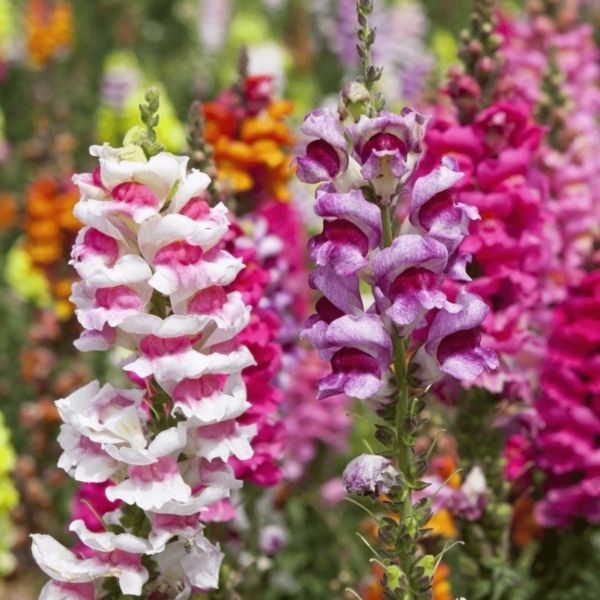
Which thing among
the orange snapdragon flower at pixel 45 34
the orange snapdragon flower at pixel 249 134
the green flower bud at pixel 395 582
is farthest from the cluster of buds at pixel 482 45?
the orange snapdragon flower at pixel 45 34

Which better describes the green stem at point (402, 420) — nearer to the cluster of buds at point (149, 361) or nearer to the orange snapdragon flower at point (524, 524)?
the cluster of buds at point (149, 361)

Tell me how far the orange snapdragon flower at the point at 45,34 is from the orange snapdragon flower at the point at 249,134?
5846mm

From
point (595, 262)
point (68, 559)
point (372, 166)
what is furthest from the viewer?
point (595, 262)

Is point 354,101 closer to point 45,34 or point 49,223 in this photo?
point 49,223

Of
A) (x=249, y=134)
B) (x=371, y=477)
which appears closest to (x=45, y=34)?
(x=249, y=134)

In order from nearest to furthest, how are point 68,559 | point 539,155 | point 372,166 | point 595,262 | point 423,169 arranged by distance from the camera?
1. point 372,166
2. point 68,559
3. point 423,169
4. point 595,262
5. point 539,155

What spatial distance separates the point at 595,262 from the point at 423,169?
2.29 ft

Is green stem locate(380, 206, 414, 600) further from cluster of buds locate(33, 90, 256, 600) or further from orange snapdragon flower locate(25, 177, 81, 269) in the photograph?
orange snapdragon flower locate(25, 177, 81, 269)

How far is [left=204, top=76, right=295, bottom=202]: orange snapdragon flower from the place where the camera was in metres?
3.54

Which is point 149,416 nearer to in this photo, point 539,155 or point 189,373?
point 189,373

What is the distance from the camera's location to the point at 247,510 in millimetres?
3877

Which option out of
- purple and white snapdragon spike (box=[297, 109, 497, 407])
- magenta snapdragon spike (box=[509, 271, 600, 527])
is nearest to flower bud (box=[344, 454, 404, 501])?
purple and white snapdragon spike (box=[297, 109, 497, 407])

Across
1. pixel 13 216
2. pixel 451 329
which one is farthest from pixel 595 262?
pixel 13 216

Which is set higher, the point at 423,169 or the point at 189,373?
the point at 423,169
